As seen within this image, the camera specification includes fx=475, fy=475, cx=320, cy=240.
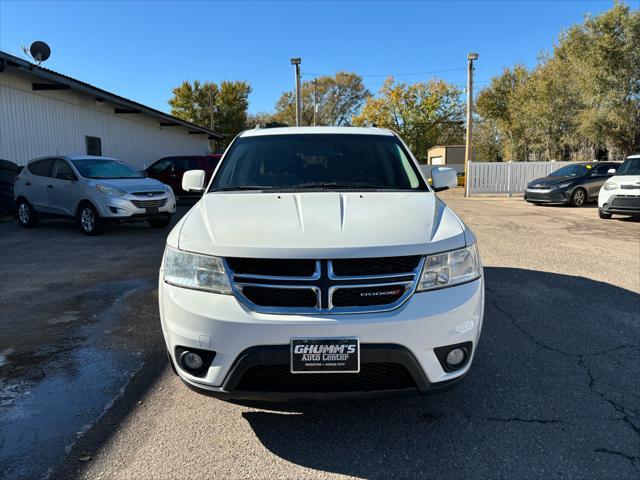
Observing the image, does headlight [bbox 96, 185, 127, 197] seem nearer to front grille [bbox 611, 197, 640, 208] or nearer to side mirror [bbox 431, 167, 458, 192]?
side mirror [bbox 431, 167, 458, 192]

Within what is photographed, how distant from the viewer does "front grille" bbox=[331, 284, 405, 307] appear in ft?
7.68

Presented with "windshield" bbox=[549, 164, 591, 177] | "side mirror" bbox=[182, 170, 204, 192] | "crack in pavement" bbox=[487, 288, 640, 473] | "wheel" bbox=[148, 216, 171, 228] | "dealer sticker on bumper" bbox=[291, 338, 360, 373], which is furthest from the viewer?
"windshield" bbox=[549, 164, 591, 177]

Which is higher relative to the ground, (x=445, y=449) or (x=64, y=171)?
(x=64, y=171)

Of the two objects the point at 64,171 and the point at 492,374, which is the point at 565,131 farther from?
the point at 492,374

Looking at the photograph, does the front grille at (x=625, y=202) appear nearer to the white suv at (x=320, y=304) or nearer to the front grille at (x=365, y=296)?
the white suv at (x=320, y=304)

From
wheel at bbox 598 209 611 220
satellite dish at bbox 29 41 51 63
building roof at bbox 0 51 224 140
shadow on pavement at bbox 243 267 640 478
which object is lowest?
shadow on pavement at bbox 243 267 640 478

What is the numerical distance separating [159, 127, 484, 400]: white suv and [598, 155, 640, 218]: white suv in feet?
34.5

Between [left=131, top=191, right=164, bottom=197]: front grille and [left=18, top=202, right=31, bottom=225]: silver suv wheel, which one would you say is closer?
[left=131, top=191, right=164, bottom=197]: front grille

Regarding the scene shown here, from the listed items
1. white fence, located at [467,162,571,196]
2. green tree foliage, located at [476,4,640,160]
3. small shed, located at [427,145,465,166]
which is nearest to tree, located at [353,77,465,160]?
small shed, located at [427,145,465,166]

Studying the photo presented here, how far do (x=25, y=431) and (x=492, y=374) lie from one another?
2.94 metres

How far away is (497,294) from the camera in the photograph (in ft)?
17.2

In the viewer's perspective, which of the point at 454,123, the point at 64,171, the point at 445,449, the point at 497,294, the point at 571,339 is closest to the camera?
the point at 445,449

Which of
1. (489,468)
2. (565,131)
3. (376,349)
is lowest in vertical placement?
(489,468)

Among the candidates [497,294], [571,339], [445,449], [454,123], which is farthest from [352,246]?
[454,123]
